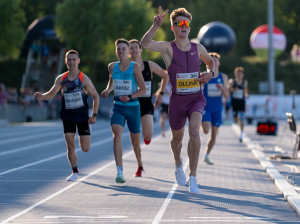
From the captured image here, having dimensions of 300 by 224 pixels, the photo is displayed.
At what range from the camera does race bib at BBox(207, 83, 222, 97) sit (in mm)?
15836

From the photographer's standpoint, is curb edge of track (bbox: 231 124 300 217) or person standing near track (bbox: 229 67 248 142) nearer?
curb edge of track (bbox: 231 124 300 217)

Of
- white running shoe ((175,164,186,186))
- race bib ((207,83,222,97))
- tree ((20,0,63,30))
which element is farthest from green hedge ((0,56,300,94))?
white running shoe ((175,164,186,186))

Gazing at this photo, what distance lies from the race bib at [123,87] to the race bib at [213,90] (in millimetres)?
4302

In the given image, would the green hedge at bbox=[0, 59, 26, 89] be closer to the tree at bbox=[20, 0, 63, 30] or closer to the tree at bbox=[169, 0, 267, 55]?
the tree at bbox=[20, 0, 63, 30]

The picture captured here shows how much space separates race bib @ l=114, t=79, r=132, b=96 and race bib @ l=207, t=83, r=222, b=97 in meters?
4.30

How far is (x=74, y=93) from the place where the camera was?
1201 centimetres

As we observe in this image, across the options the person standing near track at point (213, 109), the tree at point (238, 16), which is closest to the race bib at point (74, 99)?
the person standing near track at point (213, 109)

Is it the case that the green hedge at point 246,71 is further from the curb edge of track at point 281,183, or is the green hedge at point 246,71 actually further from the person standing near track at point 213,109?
the curb edge of track at point 281,183

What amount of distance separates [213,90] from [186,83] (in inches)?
218

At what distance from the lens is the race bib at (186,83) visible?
1039cm

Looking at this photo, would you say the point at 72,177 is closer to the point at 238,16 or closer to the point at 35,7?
the point at 35,7

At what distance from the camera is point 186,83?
10.4m

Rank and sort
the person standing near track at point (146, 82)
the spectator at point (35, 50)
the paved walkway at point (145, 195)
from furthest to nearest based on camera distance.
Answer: the spectator at point (35, 50) → the person standing near track at point (146, 82) → the paved walkway at point (145, 195)

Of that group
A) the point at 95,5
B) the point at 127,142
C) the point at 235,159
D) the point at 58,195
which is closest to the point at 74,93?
the point at 58,195
